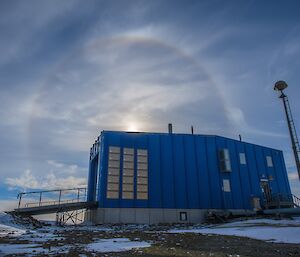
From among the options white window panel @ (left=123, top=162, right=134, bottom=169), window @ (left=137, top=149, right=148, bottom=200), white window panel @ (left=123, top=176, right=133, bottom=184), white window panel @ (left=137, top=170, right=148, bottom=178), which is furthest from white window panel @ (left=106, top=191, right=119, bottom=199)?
white window panel @ (left=137, top=170, right=148, bottom=178)

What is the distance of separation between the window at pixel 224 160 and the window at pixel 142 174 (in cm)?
963

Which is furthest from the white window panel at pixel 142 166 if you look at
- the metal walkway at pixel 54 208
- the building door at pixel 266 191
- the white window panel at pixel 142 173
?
the building door at pixel 266 191

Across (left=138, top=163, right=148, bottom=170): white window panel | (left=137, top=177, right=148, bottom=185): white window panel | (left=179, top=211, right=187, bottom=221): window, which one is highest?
(left=138, top=163, right=148, bottom=170): white window panel

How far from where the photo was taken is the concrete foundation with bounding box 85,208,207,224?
29766mm

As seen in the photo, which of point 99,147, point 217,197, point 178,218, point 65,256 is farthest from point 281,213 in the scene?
point 65,256

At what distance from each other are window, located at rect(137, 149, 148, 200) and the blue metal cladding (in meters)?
0.37

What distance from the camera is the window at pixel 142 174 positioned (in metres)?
31.8

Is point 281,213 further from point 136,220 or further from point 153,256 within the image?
point 153,256

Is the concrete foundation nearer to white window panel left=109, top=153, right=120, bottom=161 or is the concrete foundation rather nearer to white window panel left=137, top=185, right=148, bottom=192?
white window panel left=137, top=185, right=148, bottom=192

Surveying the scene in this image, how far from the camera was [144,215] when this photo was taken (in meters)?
31.0

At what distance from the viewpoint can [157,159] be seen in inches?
1326

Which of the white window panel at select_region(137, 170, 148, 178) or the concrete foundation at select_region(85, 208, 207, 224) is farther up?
the white window panel at select_region(137, 170, 148, 178)

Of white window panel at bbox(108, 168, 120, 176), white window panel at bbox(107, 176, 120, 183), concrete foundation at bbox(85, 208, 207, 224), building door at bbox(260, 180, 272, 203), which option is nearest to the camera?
concrete foundation at bbox(85, 208, 207, 224)

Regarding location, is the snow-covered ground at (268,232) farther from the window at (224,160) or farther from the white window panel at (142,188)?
the window at (224,160)
